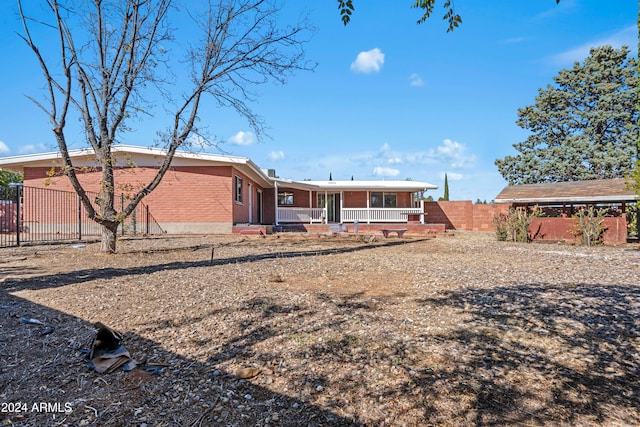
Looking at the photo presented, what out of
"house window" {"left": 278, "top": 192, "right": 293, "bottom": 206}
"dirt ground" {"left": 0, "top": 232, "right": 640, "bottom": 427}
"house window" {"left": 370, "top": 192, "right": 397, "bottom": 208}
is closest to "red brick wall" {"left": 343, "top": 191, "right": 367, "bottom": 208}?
"house window" {"left": 370, "top": 192, "right": 397, "bottom": 208}

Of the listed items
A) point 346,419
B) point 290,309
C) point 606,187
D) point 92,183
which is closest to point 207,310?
point 290,309

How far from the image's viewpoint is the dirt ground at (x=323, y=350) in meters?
2.47

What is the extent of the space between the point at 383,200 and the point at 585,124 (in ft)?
57.3

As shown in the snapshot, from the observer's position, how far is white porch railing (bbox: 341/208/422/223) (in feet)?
77.7

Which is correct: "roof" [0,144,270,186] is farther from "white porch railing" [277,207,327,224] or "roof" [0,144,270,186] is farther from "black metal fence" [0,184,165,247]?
"white porch railing" [277,207,327,224]

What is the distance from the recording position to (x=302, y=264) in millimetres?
8156

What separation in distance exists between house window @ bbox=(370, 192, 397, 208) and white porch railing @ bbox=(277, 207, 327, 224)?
4.97m

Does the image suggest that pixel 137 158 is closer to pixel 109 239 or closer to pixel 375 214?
pixel 109 239

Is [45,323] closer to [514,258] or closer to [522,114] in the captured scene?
[514,258]

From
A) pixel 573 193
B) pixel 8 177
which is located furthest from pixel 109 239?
pixel 8 177

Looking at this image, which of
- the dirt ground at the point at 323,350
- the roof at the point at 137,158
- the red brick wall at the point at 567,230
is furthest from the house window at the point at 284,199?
the dirt ground at the point at 323,350

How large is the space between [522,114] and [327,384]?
3419cm

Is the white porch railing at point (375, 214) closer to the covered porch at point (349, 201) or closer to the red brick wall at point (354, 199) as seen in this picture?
the covered porch at point (349, 201)

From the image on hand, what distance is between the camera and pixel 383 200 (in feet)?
86.5
